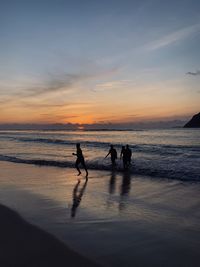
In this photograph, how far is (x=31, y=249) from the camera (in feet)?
20.4

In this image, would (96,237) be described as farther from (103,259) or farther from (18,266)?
(18,266)

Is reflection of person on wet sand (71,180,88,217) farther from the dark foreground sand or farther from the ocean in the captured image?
the ocean

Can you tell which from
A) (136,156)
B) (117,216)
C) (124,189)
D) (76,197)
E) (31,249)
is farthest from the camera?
→ (136,156)

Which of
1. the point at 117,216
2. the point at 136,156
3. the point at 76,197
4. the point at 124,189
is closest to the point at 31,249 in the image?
the point at 117,216

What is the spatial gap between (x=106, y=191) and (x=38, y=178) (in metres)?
4.77

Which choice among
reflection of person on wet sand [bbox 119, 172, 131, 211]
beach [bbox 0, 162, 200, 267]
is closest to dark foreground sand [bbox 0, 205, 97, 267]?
beach [bbox 0, 162, 200, 267]

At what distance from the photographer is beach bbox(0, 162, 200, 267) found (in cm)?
625

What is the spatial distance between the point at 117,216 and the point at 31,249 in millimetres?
3140

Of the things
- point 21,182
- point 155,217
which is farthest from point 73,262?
point 21,182

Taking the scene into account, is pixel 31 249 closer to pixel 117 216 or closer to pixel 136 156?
pixel 117 216

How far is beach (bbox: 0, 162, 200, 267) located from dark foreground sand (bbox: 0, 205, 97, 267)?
207mm

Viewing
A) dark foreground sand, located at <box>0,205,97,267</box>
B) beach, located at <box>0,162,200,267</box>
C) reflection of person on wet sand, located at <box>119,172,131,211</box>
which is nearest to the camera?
dark foreground sand, located at <box>0,205,97,267</box>

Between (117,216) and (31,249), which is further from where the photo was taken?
(117,216)

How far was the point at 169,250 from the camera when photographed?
6.41m
